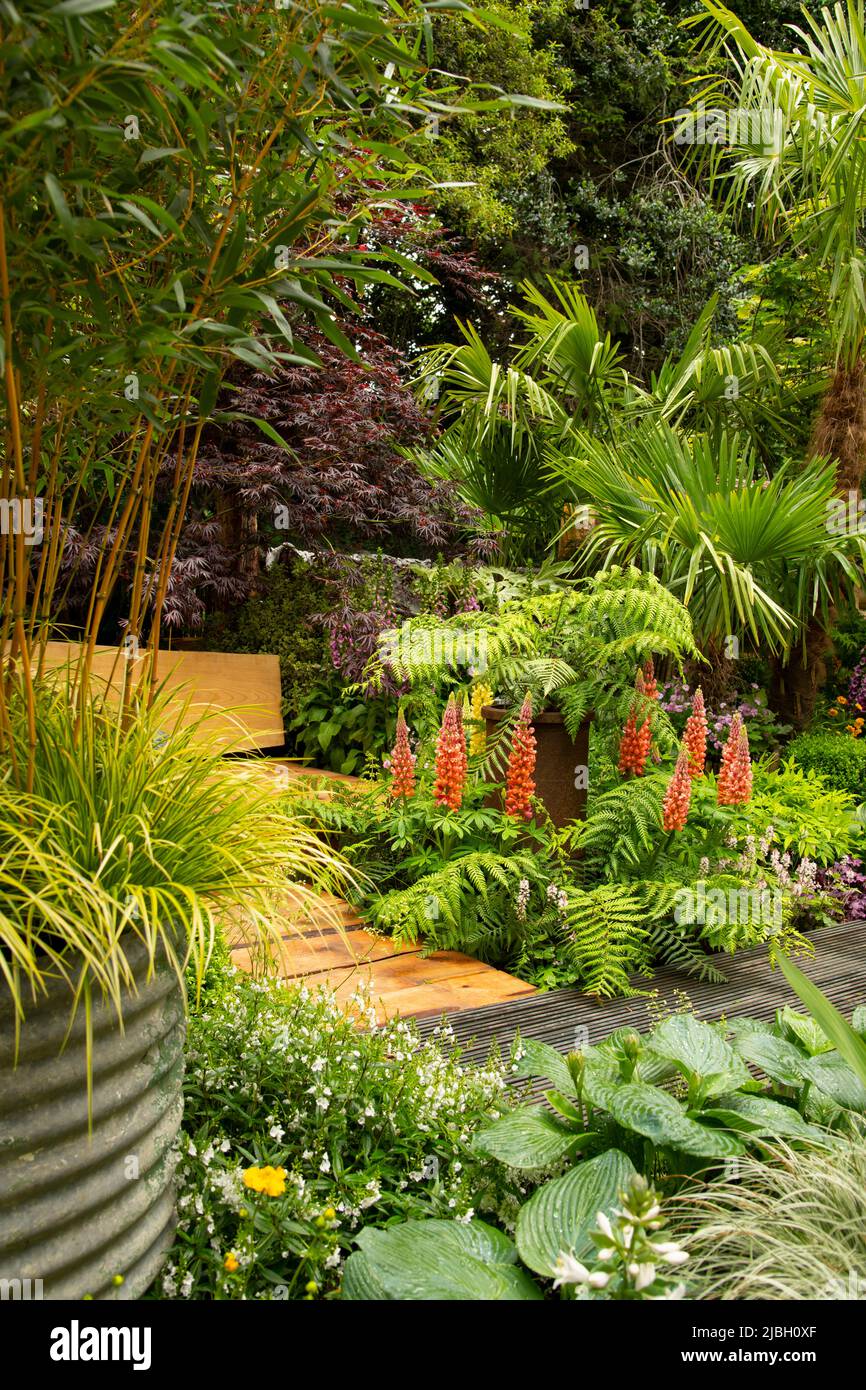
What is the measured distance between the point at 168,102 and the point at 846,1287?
72.7 inches

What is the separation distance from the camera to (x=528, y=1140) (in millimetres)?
1717

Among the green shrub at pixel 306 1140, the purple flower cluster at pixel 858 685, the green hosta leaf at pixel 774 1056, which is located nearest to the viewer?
the green shrub at pixel 306 1140

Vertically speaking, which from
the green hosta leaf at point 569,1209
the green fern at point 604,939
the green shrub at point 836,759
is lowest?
the green fern at point 604,939

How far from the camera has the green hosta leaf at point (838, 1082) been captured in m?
1.88

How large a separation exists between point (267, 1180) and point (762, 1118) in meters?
0.90

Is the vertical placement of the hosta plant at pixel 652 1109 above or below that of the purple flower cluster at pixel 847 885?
above

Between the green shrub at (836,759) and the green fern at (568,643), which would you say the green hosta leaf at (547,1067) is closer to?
the green fern at (568,643)

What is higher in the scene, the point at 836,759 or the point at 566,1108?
the point at 836,759

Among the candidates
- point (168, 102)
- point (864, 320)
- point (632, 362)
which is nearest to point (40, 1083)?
point (168, 102)

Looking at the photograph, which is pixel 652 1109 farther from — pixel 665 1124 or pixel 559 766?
pixel 559 766

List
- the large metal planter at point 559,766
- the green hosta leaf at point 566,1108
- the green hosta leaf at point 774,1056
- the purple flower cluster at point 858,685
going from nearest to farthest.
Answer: the green hosta leaf at point 566,1108, the green hosta leaf at point 774,1056, the large metal planter at point 559,766, the purple flower cluster at point 858,685

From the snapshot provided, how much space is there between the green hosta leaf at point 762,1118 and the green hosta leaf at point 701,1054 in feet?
0.12

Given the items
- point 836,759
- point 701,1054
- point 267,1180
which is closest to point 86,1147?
point 267,1180

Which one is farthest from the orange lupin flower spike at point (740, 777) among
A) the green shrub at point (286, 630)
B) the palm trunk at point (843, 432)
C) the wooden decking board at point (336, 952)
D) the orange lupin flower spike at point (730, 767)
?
the green shrub at point (286, 630)
